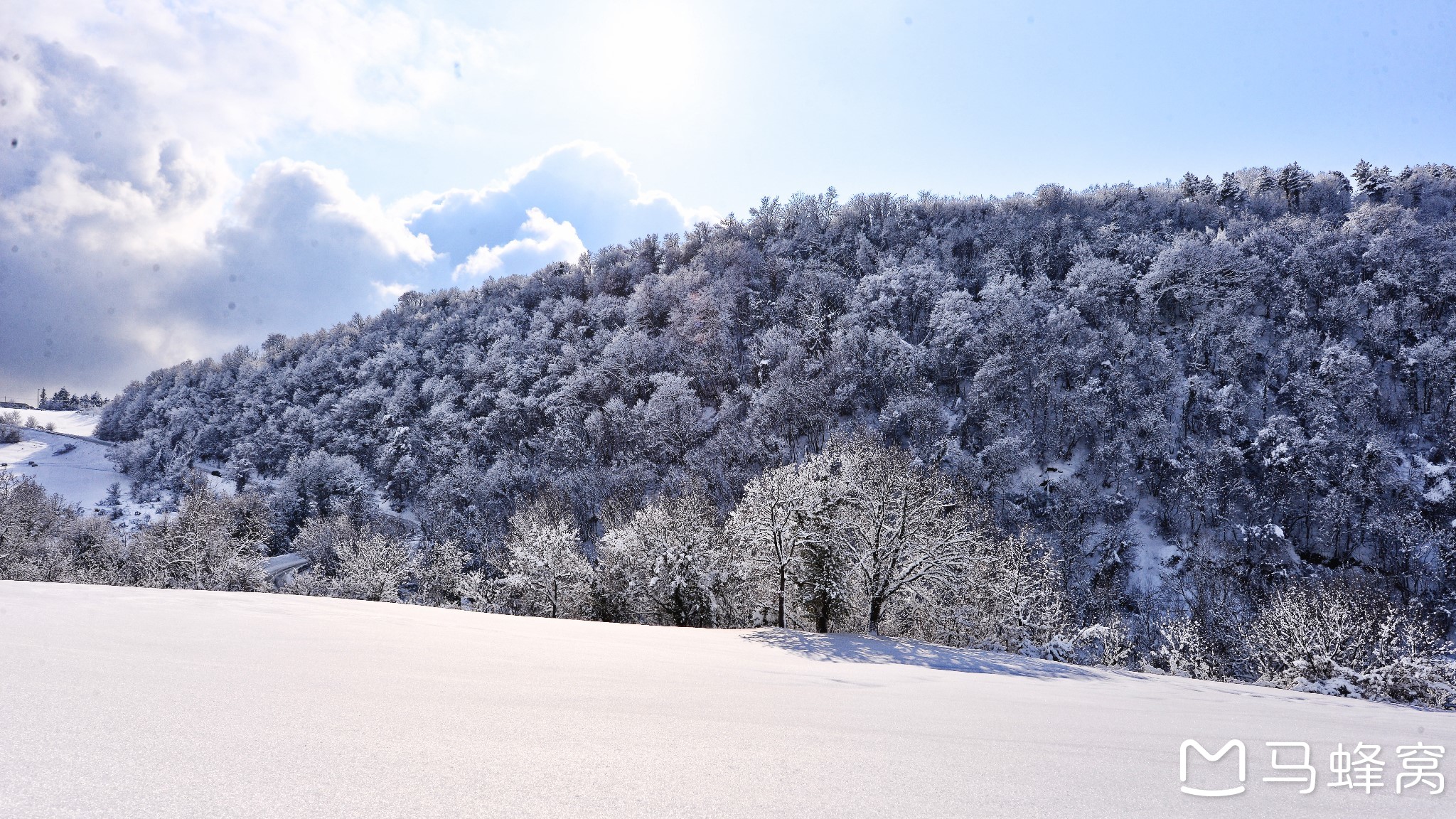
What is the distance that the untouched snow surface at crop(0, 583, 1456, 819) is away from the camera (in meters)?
2.27

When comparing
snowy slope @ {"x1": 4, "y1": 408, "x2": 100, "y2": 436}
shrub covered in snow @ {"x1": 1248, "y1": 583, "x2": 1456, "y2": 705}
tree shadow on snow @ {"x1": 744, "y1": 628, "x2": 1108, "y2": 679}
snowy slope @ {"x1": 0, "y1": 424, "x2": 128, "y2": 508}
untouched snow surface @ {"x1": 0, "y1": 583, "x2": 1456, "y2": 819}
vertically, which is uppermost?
snowy slope @ {"x1": 4, "y1": 408, "x2": 100, "y2": 436}

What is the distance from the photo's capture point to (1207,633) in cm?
3375

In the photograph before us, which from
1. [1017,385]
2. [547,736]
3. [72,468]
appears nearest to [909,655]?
[547,736]

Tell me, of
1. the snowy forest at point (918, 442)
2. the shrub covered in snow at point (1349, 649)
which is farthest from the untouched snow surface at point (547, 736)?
the snowy forest at point (918, 442)

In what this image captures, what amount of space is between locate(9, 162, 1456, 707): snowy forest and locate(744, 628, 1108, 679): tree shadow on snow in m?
2.39

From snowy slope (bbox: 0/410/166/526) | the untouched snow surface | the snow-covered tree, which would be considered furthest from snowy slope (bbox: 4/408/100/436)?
the untouched snow surface

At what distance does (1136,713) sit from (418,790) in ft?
20.8

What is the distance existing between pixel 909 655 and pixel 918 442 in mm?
41707

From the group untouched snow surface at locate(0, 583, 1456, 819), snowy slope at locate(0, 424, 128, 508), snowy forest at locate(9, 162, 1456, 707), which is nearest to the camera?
untouched snow surface at locate(0, 583, 1456, 819)

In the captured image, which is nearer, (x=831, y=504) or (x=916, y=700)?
(x=916, y=700)

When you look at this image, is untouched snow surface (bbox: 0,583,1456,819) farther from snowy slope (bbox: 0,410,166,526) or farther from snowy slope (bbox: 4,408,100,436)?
snowy slope (bbox: 4,408,100,436)

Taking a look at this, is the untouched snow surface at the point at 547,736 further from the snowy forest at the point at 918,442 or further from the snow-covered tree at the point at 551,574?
the snow-covered tree at the point at 551,574

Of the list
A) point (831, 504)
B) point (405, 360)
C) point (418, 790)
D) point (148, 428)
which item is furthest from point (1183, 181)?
point (148, 428)

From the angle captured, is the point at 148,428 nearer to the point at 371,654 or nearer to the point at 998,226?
the point at 371,654
